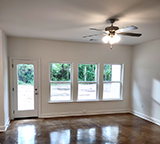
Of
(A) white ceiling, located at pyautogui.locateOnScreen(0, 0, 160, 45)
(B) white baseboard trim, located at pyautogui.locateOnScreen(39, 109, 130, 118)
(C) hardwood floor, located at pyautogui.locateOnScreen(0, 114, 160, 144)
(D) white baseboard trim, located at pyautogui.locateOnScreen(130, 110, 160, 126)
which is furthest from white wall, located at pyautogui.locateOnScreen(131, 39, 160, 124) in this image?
(A) white ceiling, located at pyautogui.locateOnScreen(0, 0, 160, 45)

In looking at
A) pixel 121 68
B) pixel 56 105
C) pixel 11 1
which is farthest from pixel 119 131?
pixel 11 1

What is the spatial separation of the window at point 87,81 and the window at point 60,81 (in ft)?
1.38

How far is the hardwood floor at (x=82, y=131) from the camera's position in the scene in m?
3.02

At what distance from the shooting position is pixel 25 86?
431 cm

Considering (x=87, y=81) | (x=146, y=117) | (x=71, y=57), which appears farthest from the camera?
(x=87, y=81)

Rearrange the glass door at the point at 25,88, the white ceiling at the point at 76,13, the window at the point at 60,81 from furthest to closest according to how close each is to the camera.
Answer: the window at the point at 60,81
the glass door at the point at 25,88
the white ceiling at the point at 76,13

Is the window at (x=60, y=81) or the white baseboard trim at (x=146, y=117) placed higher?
the window at (x=60, y=81)


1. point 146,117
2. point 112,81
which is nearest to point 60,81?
point 112,81

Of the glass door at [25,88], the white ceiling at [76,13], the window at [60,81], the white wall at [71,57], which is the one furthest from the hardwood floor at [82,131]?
the white ceiling at [76,13]

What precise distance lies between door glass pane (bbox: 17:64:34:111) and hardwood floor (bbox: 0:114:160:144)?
20.7 inches

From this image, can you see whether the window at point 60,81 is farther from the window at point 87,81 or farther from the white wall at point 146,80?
the white wall at point 146,80

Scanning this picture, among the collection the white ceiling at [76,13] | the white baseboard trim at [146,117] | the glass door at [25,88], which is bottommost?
the white baseboard trim at [146,117]

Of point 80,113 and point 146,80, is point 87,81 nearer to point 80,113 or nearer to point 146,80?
point 80,113

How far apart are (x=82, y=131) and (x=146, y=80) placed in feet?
9.37
